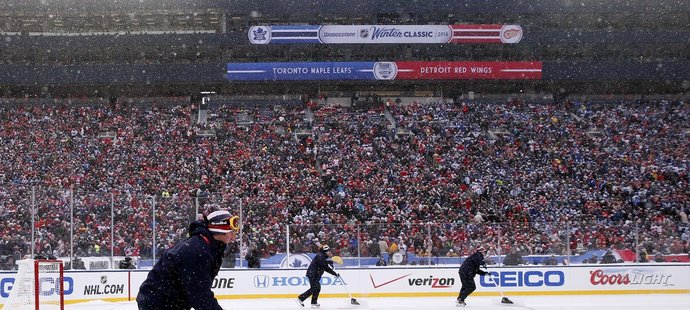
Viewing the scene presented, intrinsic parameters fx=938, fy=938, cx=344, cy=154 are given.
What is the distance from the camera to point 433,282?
918 inches

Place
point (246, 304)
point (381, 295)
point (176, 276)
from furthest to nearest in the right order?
1. point (381, 295)
2. point (246, 304)
3. point (176, 276)

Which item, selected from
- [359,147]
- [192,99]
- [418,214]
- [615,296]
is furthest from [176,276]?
[192,99]

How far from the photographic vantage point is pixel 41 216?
20219 millimetres

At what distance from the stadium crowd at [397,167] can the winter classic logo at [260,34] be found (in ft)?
15.8

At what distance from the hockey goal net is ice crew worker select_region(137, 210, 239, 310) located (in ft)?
16.8

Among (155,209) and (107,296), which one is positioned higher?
(155,209)

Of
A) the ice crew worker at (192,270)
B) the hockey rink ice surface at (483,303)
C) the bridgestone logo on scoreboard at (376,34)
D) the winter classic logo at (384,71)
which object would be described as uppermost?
the bridgestone logo on scoreboard at (376,34)

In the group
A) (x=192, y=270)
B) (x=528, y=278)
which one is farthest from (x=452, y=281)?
(x=192, y=270)

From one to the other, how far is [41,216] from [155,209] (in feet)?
9.05

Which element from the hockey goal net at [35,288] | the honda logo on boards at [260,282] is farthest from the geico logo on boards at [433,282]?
the hockey goal net at [35,288]

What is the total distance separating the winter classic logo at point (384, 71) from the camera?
170ft

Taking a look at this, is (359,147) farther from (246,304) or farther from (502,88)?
(246,304)

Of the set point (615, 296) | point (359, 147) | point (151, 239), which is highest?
point (359, 147)

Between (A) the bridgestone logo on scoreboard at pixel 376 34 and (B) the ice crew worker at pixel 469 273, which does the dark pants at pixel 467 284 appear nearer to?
(B) the ice crew worker at pixel 469 273
